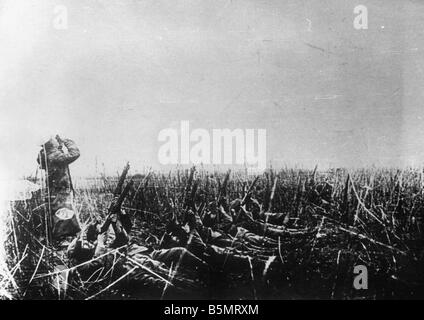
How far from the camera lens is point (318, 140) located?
2.30 metres

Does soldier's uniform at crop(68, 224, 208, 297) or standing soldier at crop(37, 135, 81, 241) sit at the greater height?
standing soldier at crop(37, 135, 81, 241)

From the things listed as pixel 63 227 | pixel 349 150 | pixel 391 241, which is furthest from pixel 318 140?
pixel 63 227

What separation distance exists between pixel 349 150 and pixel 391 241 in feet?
1.89

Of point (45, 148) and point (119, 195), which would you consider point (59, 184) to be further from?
point (119, 195)

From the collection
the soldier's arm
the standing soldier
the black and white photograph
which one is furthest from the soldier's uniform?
the soldier's arm

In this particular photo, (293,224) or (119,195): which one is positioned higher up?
(119,195)

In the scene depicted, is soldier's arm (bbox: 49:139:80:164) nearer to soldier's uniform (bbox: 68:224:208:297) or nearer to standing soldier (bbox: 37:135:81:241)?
standing soldier (bbox: 37:135:81:241)

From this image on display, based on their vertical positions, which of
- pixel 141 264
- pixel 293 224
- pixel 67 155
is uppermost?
pixel 67 155

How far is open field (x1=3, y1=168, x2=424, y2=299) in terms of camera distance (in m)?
2.26

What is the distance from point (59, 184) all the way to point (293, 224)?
4.50 ft

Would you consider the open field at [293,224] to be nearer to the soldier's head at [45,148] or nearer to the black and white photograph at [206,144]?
the black and white photograph at [206,144]

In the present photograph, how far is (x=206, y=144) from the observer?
230 cm

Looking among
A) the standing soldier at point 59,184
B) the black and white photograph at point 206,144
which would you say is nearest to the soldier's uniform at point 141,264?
the black and white photograph at point 206,144

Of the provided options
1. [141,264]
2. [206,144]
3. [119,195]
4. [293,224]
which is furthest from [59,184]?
[293,224]
